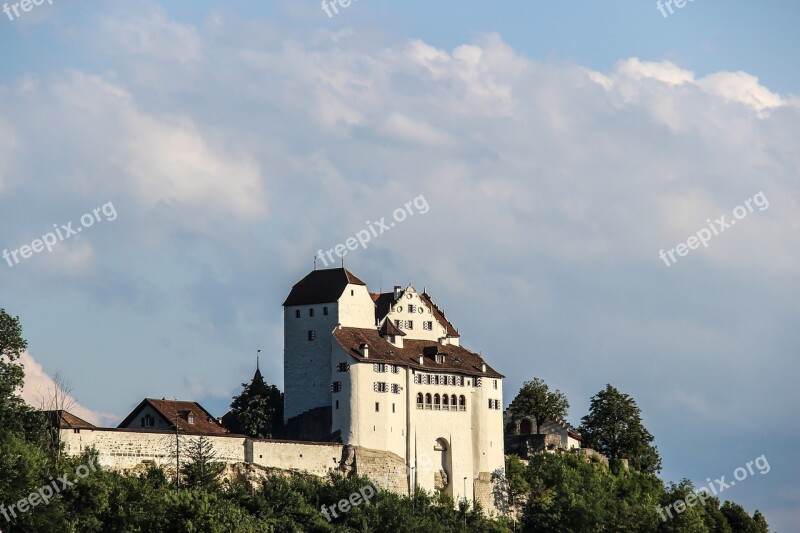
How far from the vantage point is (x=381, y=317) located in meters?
132

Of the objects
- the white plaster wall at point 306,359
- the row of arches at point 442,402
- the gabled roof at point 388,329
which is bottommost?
the row of arches at point 442,402

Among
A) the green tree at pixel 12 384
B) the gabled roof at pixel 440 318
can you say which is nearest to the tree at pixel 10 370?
the green tree at pixel 12 384

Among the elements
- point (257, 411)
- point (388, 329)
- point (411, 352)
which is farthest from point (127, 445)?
point (411, 352)

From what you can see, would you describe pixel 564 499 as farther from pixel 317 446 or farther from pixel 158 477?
pixel 158 477

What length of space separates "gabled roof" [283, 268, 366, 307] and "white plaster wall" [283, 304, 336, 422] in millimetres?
497

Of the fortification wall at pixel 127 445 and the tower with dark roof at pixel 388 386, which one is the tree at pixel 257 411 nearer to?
the tower with dark roof at pixel 388 386

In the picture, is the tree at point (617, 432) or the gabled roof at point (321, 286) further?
the tree at point (617, 432)

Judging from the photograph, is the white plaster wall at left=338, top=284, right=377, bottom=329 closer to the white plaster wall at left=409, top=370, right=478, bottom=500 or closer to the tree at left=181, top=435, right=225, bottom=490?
the white plaster wall at left=409, top=370, right=478, bottom=500

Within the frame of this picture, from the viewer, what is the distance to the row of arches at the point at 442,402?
421 ft

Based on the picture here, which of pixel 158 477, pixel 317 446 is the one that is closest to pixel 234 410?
pixel 317 446

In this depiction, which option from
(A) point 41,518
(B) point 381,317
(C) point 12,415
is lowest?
(A) point 41,518

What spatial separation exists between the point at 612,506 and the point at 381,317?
2226 centimetres

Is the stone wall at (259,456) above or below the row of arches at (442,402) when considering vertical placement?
below

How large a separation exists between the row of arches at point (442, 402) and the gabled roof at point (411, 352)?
6.25ft
